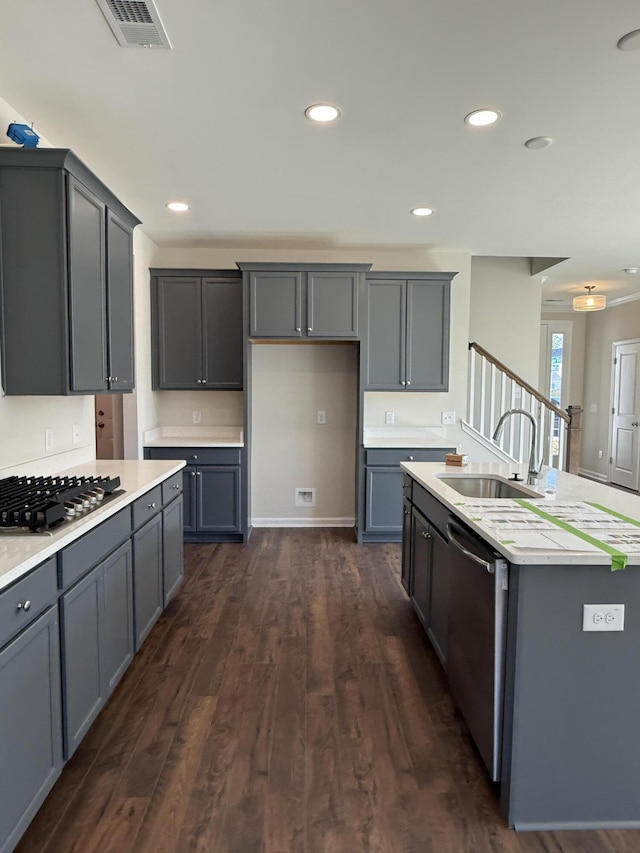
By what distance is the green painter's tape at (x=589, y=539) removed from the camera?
149 centimetres

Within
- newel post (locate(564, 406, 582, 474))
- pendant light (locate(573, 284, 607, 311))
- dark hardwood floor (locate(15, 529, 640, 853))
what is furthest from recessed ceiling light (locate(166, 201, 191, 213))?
pendant light (locate(573, 284, 607, 311))

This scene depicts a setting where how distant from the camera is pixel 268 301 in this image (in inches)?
174

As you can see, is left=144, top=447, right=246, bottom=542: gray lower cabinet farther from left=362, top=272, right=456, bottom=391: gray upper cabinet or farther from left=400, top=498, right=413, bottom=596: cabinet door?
left=400, top=498, right=413, bottom=596: cabinet door

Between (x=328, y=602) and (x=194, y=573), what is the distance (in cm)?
115

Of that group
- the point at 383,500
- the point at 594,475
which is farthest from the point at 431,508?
the point at 594,475

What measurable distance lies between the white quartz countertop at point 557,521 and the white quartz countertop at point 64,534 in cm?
145

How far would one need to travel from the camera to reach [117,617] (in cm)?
222

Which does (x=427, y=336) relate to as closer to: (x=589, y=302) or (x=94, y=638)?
(x=589, y=302)

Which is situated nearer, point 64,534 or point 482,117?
point 64,534

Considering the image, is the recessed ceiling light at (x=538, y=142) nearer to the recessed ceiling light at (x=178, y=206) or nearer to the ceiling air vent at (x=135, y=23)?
the ceiling air vent at (x=135, y=23)

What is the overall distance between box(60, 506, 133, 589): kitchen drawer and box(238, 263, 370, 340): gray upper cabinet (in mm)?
2525

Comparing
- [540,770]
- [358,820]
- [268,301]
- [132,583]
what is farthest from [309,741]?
[268,301]

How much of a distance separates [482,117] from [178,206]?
2.30 m

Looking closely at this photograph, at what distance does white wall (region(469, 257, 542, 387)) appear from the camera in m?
6.12
